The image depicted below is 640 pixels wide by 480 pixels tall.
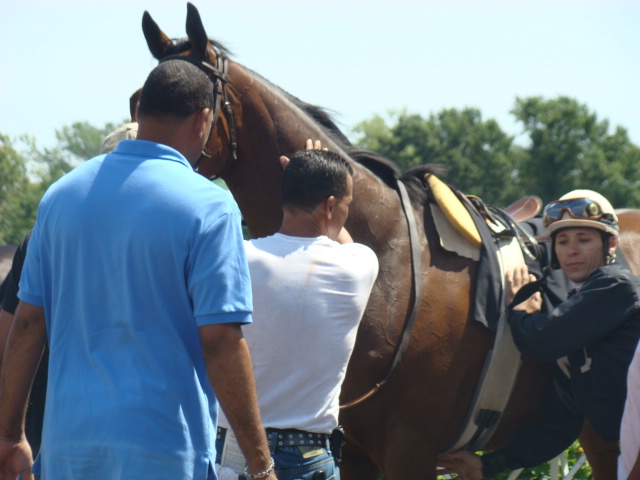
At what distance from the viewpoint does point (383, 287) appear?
3.65m

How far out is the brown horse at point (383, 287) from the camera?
3.63 metres

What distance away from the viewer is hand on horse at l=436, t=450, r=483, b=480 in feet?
13.1

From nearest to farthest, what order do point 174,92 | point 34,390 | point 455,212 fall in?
point 174,92, point 34,390, point 455,212

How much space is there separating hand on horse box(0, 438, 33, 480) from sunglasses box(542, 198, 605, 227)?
8.25 feet

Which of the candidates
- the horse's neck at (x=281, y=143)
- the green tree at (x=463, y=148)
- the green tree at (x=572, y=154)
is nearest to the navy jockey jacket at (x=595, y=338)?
the horse's neck at (x=281, y=143)

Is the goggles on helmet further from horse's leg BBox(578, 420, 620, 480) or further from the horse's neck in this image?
horse's leg BBox(578, 420, 620, 480)

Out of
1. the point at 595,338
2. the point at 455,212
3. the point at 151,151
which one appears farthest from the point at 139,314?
the point at 595,338

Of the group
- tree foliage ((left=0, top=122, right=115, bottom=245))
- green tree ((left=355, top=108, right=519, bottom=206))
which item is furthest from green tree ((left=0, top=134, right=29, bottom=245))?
green tree ((left=355, top=108, right=519, bottom=206))

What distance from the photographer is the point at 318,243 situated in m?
2.79

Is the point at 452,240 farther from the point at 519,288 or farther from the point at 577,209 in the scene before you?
the point at 577,209

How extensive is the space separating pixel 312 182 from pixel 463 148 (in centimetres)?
5140

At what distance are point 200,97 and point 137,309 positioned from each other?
636mm

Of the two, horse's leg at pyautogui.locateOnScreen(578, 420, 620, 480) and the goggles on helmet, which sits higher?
the goggles on helmet

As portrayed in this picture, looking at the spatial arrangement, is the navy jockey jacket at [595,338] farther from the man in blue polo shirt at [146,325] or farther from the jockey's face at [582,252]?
the man in blue polo shirt at [146,325]
